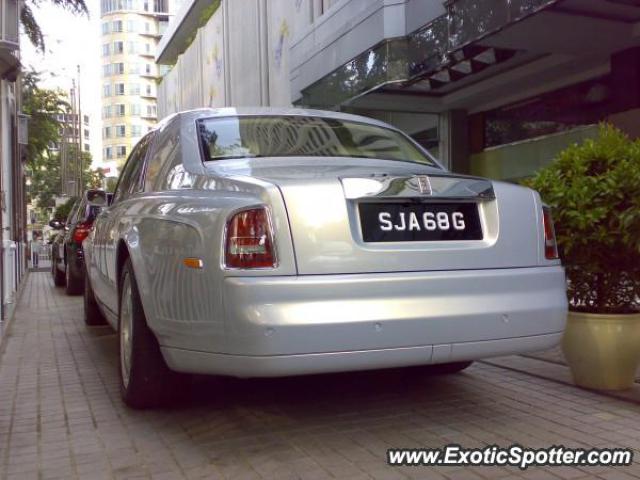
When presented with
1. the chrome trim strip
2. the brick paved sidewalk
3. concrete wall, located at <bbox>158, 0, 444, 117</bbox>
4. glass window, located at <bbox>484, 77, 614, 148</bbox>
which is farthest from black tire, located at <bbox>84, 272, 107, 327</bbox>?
glass window, located at <bbox>484, 77, 614, 148</bbox>

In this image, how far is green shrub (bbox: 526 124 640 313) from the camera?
4.04 metres

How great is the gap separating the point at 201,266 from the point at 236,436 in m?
1.00

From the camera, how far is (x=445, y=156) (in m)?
14.9

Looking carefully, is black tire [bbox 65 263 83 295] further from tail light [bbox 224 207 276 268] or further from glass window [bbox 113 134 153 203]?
tail light [bbox 224 207 276 268]

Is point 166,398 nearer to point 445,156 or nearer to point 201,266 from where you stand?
point 201,266

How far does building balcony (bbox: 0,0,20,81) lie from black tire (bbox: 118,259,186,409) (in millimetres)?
8222

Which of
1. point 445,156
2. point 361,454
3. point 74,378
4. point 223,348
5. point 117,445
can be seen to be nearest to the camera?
point 223,348

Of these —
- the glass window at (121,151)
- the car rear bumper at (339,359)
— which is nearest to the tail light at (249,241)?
the car rear bumper at (339,359)

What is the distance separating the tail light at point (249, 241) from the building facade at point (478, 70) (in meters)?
5.92

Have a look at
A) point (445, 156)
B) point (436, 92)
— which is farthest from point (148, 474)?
point (445, 156)

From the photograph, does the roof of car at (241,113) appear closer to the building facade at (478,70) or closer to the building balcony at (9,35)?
the building facade at (478,70)

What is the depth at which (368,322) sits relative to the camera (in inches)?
116

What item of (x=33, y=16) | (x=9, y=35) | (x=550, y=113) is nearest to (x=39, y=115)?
(x=33, y=16)

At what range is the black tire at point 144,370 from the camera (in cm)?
369
